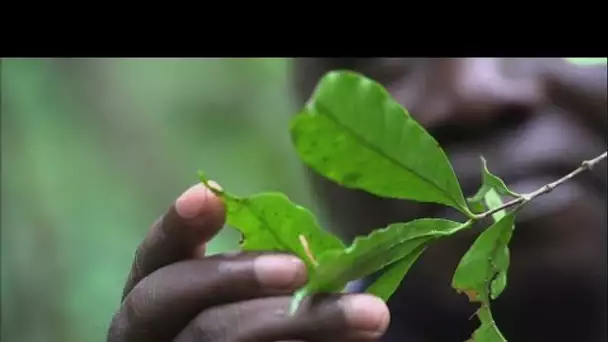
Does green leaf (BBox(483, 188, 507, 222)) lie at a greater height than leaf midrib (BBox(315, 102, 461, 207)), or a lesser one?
lesser

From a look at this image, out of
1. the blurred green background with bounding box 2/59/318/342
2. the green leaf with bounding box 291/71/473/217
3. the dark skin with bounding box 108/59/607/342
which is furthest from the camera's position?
the blurred green background with bounding box 2/59/318/342

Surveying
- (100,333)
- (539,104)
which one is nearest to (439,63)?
(539,104)

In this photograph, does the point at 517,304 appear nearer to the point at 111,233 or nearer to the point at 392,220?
the point at 392,220

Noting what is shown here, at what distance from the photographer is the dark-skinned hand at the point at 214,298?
259 millimetres

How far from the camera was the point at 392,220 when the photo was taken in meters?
0.59

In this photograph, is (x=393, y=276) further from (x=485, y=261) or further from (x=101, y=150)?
(x=101, y=150)

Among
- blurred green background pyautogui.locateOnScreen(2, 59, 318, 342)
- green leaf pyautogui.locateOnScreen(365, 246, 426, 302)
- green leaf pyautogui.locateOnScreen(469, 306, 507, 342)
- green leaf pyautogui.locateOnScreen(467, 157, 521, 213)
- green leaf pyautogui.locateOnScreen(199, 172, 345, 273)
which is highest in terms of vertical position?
blurred green background pyautogui.locateOnScreen(2, 59, 318, 342)

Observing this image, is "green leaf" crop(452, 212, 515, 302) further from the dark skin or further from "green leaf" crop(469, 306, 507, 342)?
the dark skin

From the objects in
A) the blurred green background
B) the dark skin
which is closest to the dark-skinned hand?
the dark skin

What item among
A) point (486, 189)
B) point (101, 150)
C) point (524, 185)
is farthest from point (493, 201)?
point (101, 150)

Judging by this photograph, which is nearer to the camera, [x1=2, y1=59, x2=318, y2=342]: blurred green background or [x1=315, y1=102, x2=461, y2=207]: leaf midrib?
[x1=315, y1=102, x2=461, y2=207]: leaf midrib

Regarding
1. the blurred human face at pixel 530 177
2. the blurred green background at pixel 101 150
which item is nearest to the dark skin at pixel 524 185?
the blurred human face at pixel 530 177

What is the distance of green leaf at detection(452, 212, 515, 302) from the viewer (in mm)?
256

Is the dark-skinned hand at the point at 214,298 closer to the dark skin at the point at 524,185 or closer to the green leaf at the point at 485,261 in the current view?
the green leaf at the point at 485,261
